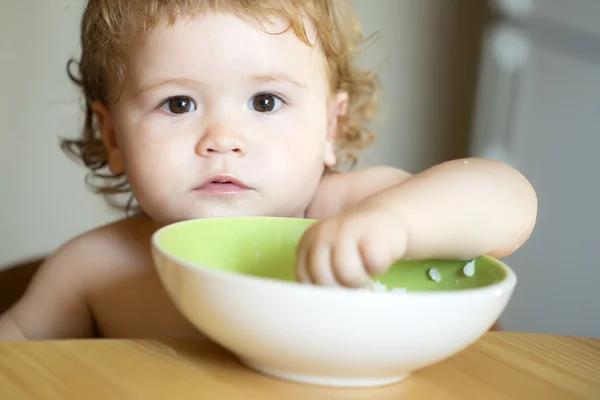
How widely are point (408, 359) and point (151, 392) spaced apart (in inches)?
7.3

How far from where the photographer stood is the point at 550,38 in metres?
1.96

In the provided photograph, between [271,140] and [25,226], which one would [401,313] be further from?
[25,226]

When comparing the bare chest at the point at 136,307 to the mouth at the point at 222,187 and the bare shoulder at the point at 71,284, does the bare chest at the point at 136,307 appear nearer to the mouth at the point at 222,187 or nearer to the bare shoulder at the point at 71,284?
the bare shoulder at the point at 71,284

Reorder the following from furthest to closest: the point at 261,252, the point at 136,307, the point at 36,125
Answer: the point at 36,125 < the point at 136,307 < the point at 261,252

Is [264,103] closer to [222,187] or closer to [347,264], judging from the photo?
[222,187]

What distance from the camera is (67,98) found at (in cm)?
172

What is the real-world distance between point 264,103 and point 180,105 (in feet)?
0.35

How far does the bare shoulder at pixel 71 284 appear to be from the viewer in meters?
1.08

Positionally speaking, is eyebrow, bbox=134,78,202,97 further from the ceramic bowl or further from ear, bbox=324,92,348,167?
the ceramic bowl

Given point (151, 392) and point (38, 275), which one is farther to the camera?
point (38, 275)

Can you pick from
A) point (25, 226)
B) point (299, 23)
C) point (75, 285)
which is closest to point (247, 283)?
point (299, 23)

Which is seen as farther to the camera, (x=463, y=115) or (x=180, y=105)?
(x=463, y=115)

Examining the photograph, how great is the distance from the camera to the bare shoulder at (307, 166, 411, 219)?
1085mm

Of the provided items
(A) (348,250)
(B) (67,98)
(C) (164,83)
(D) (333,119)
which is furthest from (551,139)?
(A) (348,250)
